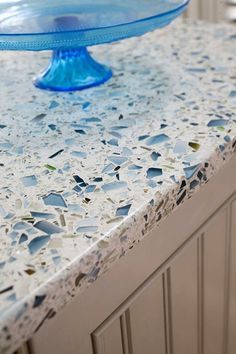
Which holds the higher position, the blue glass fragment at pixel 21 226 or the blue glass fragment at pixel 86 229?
the blue glass fragment at pixel 21 226

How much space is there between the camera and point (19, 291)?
0.39 metres

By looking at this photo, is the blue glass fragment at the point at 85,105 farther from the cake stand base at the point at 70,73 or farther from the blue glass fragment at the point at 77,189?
the blue glass fragment at the point at 77,189

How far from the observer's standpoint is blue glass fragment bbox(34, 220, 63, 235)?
0.45 metres

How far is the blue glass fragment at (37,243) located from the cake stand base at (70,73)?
329 mm

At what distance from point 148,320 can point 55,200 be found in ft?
0.54

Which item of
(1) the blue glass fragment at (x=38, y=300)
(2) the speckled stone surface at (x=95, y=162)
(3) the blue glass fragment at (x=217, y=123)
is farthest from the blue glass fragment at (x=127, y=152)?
(1) the blue glass fragment at (x=38, y=300)

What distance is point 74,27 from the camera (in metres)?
0.68

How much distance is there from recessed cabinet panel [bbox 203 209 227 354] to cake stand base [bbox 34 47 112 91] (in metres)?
0.26

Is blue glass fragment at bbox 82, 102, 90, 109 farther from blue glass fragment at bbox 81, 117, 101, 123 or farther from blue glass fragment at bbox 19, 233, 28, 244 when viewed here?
blue glass fragment at bbox 19, 233, 28, 244

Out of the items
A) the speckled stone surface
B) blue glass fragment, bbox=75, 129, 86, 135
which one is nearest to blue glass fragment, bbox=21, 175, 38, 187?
the speckled stone surface

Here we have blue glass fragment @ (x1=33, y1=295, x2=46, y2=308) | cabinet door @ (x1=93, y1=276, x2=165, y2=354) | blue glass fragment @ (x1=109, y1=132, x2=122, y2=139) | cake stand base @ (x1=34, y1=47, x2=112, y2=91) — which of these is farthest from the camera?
cake stand base @ (x1=34, y1=47, x2=112, y2=91)

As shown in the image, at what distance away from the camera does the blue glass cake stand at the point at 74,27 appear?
0.64m

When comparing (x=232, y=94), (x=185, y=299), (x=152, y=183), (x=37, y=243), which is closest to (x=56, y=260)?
(x=37, y=243)

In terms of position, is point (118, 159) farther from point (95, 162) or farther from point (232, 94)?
point (232, 94)
